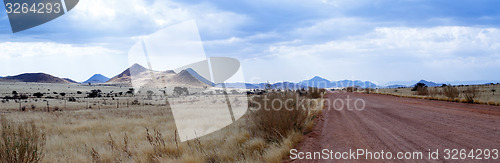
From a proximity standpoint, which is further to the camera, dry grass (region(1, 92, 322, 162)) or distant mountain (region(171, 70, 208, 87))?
distant mountain (region(171, 70, 208, 87))

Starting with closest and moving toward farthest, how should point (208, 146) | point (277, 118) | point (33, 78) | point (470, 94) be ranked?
point (277, 118)
point (208, 146)
point (470, 94)
point (33, 78)

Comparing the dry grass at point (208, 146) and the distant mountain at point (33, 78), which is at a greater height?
the distant mountain at point (33, 78)

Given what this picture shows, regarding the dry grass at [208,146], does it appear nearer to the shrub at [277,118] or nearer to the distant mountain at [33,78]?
the shrub at [277,118]

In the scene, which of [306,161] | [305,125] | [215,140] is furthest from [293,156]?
[215,140]

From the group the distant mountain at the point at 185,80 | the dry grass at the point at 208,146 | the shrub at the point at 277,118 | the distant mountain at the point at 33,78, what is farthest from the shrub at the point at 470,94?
the distant mountain at the point at 33,78

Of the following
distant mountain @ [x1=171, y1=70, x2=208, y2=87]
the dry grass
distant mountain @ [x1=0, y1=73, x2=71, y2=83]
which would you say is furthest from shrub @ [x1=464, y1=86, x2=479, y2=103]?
distant mountain @ [x1=0, y1=73, x2=71, y2=83]

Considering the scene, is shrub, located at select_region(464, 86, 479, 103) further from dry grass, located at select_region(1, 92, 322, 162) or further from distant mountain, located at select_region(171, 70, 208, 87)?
distant mountain, located at select_region(171, 70, 208, 87)

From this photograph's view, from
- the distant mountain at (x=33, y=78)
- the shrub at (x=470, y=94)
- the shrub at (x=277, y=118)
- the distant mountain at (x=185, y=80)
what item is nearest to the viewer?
the shrub at (x=277, y=118)

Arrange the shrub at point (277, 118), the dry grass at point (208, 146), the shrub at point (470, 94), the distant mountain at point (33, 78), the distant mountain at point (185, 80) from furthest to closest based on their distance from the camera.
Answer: the distant mountain at point (33, 78), the distant mountain at point (185, 80), the shrub at point (470, 94), the shrub at point (277, 118), the dry grass at point (208, 146)

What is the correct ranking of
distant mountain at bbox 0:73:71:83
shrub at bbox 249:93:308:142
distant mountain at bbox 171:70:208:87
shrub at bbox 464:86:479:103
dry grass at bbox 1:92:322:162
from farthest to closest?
distant mountain at bbox 0:73:71:83 < distant mountain at bbox 171:70:208:87 < shrub at bbox 464:86:479:103 < shrub at bbox 249:93:308:142 < dry grass at bbox 1:92:322:162

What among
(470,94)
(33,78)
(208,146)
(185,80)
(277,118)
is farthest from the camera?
(33,78)

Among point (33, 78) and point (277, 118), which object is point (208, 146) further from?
point (33, 78)

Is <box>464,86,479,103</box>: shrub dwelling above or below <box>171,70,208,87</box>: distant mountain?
below

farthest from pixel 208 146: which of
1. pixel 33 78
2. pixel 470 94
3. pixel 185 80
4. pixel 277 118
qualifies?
pixel 33 78
